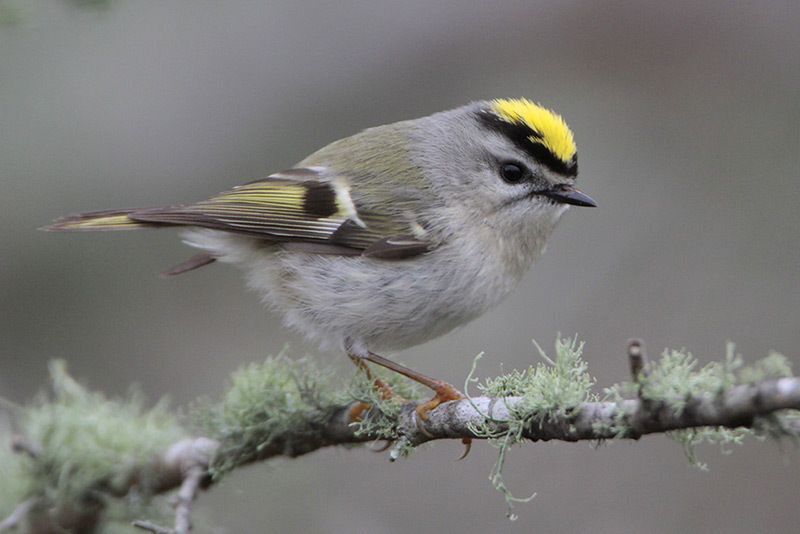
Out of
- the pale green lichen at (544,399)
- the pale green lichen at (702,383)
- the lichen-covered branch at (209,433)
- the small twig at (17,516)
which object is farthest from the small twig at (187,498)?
the pale green lichen at (702,383)

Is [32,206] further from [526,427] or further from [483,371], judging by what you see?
[526,427]

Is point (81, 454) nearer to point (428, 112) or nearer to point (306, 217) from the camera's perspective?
point (306, 217)

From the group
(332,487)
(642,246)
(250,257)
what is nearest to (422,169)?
(250,257)

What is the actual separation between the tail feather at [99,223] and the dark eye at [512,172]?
133 centimetres

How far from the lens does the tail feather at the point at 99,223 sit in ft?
11.5

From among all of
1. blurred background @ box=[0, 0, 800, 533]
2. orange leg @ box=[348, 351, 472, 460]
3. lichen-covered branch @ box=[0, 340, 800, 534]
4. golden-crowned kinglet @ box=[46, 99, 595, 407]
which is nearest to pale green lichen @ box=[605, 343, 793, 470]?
lichen-covered branch @ box=[0, 340, 800, 534]

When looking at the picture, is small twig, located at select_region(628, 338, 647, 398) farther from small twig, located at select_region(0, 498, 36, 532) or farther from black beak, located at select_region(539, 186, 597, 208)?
small twig, located at select_region(0, 498, 36, 532)

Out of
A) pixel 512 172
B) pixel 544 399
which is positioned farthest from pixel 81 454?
pixel 512 172

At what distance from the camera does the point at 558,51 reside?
7.14 metres

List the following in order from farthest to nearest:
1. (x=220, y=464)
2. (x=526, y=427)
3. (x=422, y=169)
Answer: (x=422, y=169)
(x=220, y=464)
(x=526, y=427)

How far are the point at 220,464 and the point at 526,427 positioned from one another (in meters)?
1.24

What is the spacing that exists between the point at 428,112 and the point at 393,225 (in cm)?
352

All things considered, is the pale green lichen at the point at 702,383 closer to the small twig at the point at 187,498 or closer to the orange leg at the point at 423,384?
the orange leg at the point at 423,384

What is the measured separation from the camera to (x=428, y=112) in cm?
687
